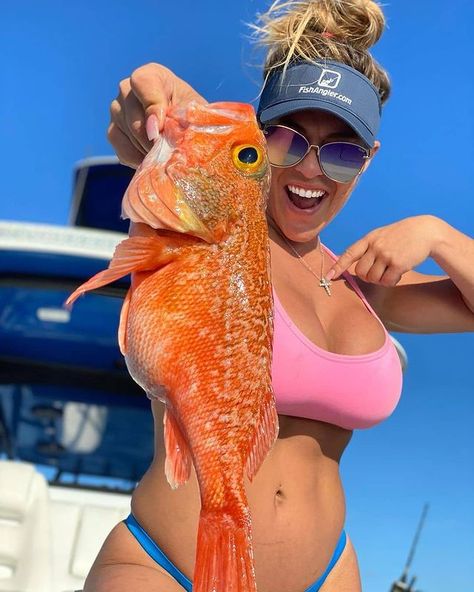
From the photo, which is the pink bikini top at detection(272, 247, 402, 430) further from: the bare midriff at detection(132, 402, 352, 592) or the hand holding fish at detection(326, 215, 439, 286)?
the hand holding fish at detection(326, 215, 439, 286)

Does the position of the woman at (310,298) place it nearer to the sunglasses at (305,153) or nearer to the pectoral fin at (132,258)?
the sunglasses at (305,153)

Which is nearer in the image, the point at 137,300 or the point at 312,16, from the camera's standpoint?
the point at 137,300

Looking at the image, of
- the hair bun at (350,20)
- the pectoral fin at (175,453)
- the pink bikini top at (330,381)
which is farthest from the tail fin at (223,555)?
the hair bun at (350,20)

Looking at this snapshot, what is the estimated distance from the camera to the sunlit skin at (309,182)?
2502mm

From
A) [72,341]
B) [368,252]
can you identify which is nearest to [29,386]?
[72,341]

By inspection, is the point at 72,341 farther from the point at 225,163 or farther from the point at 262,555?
the point at 225,163

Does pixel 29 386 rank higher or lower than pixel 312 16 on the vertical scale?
lower

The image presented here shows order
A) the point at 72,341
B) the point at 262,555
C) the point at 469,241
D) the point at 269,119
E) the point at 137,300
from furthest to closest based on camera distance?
the point at 72,341 → the point at 469,241 → the point at 269,119 → the point at 262,555 → the point at 137,300

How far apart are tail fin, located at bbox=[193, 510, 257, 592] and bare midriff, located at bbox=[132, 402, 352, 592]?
0.61 m

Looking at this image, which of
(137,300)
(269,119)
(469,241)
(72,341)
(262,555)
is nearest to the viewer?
(137,300)

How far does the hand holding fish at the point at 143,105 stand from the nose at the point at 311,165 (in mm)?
517

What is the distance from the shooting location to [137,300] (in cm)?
169

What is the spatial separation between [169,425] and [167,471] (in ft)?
0.33

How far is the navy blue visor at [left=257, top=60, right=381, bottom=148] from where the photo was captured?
245cm
